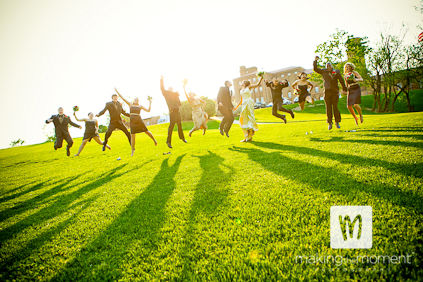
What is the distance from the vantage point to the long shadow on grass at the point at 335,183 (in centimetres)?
220

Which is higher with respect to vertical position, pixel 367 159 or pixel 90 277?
pixel 367 159

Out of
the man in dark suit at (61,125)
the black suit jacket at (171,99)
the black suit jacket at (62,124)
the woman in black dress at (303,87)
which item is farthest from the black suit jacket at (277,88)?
the black suit jacket at (62,124)

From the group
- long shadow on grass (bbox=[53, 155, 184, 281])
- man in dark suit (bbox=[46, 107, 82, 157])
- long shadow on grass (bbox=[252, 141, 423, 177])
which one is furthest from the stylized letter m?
man in dark suit (bbox=[46, 107, 82, 157])

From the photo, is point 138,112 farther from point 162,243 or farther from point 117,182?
point 162,243

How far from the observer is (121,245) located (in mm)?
2139

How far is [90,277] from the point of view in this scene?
1739 millimetres

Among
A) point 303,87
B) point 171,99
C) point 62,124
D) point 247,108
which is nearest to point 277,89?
point 303,87

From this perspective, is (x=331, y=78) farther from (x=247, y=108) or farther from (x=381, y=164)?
(x=381, y=164)

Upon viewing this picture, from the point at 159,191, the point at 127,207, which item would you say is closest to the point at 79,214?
the point at 127,207

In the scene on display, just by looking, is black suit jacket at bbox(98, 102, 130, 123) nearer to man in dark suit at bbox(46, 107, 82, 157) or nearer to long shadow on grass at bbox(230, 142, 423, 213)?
man in dark suit at bbox(46, 107, 82, 157)

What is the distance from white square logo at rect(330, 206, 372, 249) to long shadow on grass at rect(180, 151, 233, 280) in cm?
133

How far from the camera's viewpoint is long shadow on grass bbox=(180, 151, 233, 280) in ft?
5.84

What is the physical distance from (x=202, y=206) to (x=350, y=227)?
1835 millimetres

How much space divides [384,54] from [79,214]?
43.7 m
